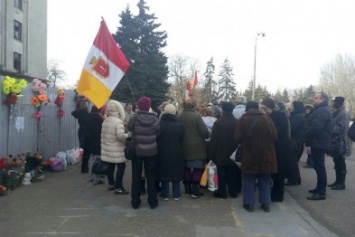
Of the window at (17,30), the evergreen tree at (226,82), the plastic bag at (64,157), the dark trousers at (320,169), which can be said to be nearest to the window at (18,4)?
the window at (17,30)

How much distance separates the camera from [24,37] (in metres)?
39.1

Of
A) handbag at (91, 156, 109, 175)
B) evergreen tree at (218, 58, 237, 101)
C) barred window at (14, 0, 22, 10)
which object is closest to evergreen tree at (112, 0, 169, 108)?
barred window at (14, 0, 22, 10)

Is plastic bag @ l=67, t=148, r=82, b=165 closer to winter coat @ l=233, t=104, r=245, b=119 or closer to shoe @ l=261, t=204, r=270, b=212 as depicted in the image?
winter coat @ l=233, t=104, r=245, b=119

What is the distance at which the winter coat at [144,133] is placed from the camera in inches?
263

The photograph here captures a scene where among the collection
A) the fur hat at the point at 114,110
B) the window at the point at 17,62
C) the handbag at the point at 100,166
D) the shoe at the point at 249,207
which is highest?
the window at the point at 17,62

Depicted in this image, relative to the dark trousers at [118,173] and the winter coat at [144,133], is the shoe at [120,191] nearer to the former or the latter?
the dark trousers at [118,173]

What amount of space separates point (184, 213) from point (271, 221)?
4.67 feet

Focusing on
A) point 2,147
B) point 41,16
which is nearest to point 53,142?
point 2,147

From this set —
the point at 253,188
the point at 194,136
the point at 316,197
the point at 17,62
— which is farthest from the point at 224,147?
the point at 17,62

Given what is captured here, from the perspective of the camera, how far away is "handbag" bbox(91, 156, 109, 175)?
319 inches

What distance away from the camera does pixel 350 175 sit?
401 inches

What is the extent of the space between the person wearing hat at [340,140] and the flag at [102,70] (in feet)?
15.3

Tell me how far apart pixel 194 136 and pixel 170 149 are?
638 millimetres

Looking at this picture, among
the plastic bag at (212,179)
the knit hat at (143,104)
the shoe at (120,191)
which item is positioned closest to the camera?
the knit hat at (143,104)
